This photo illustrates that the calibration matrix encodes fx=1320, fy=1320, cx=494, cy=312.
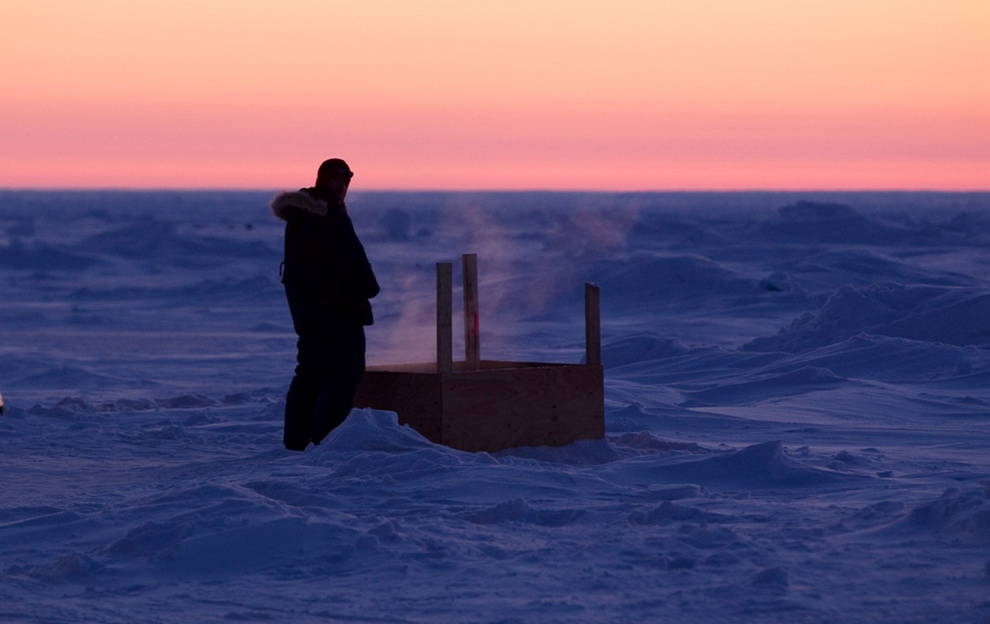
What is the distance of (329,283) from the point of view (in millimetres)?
6414

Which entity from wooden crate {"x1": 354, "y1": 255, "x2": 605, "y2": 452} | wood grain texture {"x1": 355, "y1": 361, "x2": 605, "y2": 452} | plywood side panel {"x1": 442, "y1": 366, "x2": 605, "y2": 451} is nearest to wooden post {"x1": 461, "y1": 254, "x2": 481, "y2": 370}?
wooden crate {"x1": 354, "y1": 255, "x2": 605, "y2": 452}

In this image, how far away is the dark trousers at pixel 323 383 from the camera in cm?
643

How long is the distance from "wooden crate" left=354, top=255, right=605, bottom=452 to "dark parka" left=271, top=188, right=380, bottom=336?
1.29 feet

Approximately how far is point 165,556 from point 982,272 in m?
21.9

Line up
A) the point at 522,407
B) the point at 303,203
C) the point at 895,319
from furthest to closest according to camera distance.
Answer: the point at 895,319
the point at 522,407
the point at 303,203

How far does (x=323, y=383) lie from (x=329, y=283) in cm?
55

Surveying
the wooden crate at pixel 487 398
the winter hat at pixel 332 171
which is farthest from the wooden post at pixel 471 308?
the winter hat at pixel 332 171

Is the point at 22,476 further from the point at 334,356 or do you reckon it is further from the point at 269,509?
the point at 269,509

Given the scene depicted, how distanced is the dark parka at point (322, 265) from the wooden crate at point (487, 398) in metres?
0.39

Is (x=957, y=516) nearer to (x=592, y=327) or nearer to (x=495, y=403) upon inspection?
(x=495, y=403)

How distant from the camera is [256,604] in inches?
154

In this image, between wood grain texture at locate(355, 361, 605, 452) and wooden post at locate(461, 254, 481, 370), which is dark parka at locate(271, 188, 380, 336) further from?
wooden post at locate(461, 254, 481, 370)

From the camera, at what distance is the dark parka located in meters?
6.33

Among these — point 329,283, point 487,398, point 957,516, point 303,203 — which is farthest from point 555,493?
point 303,203
